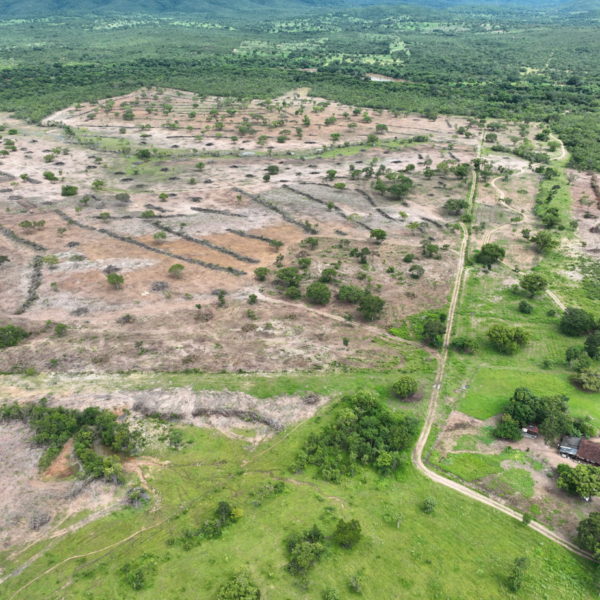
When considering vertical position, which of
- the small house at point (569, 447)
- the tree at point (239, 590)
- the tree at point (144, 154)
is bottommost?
the tree at point (239, 590)

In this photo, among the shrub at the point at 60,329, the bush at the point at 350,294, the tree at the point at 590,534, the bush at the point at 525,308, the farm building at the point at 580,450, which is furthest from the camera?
the bush at the point at 350,294

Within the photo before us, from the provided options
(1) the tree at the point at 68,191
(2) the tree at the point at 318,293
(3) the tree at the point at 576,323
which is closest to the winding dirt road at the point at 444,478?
(3) the tree at the point at 576,323

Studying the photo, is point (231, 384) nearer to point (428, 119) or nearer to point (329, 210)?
point (329, 210)

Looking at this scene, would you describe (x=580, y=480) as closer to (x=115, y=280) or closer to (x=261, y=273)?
(x=261, y=273)

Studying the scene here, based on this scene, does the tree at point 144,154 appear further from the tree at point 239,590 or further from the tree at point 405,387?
the tree at point 239,590

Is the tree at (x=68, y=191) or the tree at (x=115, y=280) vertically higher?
the tree at (x=68, y=191)

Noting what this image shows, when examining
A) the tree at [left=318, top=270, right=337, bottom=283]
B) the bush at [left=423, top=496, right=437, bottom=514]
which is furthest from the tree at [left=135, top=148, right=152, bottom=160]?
the bush at [left=423, top=496, right=437, bottom=514]

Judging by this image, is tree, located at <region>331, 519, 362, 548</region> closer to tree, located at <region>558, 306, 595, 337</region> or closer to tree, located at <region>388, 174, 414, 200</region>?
tree, located at <region>558, 306, 595, 337</region>
